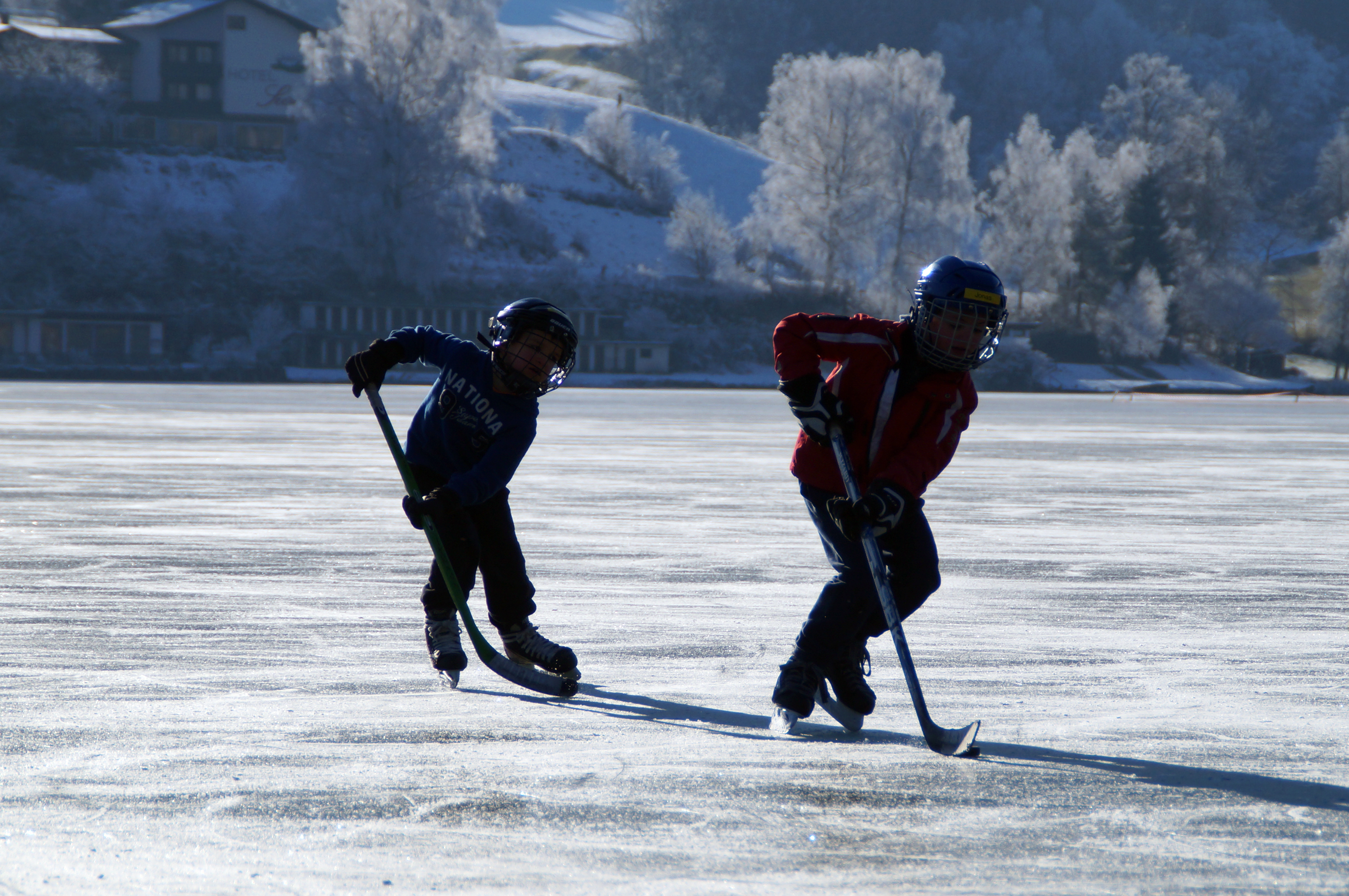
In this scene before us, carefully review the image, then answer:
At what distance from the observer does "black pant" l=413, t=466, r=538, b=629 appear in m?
4.68

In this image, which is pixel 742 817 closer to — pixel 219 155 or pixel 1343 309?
pixel 219 155

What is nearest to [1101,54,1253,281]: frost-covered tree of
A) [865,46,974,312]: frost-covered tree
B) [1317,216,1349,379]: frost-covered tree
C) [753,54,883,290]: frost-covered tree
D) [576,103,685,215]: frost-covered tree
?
[1317,216,1349,379]: frost-covered tree

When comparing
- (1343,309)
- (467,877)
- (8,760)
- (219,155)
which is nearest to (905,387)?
(467,877)

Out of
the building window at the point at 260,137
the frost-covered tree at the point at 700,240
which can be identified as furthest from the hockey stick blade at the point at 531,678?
the building window at the point at 260,137

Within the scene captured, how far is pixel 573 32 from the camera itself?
155500 mm

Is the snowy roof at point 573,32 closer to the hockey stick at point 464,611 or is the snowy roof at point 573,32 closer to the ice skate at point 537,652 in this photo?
the hockey stick at point 464,611

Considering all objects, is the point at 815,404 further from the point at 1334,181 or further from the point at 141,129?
the point at 1334,181

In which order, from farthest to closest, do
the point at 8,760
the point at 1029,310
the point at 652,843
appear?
the point at 1029,310
the point at 8,760
the point at 652,843

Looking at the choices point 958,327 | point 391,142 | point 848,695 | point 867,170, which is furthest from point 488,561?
point 867,170

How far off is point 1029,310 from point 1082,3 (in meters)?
79.1

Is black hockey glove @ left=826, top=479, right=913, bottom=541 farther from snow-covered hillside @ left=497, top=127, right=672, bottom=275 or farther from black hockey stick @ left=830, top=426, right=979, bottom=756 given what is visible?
snow-covered hillside @ left=497, top=127, right=672, bottom=275

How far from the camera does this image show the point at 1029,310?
6462cm

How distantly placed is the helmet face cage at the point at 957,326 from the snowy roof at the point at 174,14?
6514cm

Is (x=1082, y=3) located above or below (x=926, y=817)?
above
